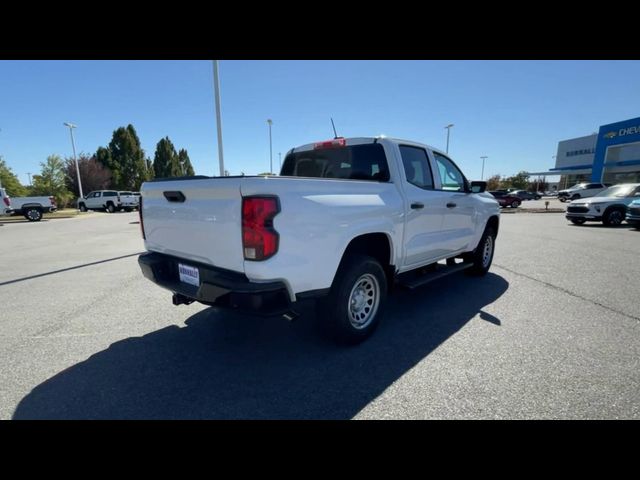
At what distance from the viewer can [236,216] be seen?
2.21 m

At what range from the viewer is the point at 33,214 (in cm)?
1989

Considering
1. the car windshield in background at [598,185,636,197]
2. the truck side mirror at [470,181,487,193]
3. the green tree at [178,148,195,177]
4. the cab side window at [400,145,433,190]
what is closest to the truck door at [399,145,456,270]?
the cab side window at [400,145,433,190]

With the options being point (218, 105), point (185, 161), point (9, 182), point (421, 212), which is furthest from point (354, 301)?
point (185, 161)

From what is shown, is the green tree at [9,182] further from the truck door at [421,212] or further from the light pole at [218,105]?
the truck door at [421,212]

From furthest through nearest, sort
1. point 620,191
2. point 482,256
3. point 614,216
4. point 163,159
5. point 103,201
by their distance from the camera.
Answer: point 163,159, point 103,201, point 620,191, point 614,216, point 482,256

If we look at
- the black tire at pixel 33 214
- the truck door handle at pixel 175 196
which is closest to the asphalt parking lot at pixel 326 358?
the truck door handle at pixel 175 196

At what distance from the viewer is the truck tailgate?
2264 mm

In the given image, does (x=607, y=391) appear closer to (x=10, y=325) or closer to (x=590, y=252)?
(x=10, y=325)

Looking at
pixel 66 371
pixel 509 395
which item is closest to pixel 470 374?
pixel 509 395

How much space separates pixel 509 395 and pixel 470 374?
32cm

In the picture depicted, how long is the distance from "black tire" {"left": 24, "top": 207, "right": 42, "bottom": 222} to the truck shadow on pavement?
78.6ft

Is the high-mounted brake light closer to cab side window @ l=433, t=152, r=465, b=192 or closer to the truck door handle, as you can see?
cab side window @ l=433, t=152, r=465, b=192

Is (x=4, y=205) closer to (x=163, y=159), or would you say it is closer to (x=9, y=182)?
(x=9, y=182)

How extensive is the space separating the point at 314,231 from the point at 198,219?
3.26 ft
